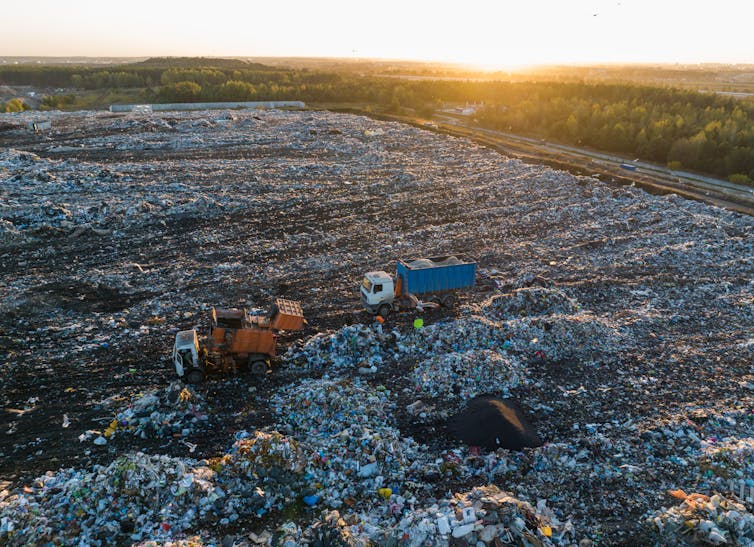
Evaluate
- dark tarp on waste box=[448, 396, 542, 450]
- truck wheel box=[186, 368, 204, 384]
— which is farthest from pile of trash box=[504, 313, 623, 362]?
truck wheel box=[186, 368, 204, 384]

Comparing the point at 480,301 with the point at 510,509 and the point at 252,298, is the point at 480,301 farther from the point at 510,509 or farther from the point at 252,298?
the point at 510,509

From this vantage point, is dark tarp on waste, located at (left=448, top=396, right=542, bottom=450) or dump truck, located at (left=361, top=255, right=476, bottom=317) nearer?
dark tarp on waste, located at (left=448, top=396, right=542, bottom=450)

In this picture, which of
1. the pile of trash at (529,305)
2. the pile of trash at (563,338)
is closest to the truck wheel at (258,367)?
the pile of trash at (563,338)

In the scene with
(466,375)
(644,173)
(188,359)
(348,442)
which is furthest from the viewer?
(644,173)

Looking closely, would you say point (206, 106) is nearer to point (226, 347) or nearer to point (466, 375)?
point (226, 347)

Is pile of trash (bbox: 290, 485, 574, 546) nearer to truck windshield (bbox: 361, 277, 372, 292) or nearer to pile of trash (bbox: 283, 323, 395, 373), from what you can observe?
pile of trash (bbox: 283, 323, 395, 373)

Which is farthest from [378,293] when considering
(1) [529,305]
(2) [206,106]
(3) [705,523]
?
(2) [206,106]
